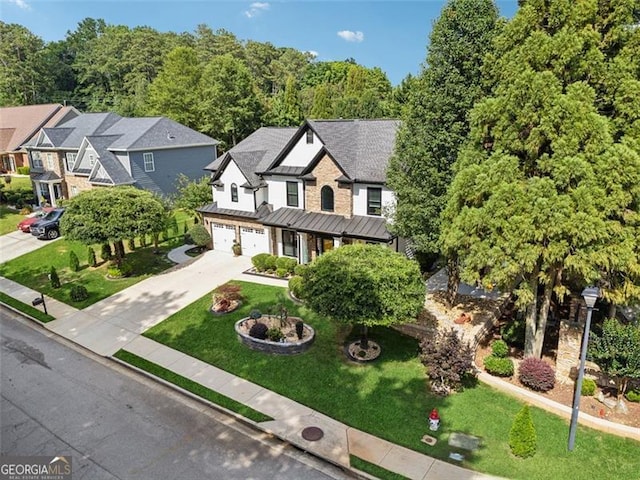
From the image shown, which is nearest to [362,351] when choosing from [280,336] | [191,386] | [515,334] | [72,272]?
[280,336]

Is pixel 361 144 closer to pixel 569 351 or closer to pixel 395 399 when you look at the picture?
pixel 569 351

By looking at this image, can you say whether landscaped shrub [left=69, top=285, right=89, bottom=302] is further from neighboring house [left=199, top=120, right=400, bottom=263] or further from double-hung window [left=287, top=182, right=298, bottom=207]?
double-hung window [left=287, top=182, right=298, bottom=207]

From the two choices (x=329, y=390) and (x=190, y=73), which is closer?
(x=329, y=390)

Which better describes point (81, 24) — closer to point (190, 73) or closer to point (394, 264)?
point (190, 73)

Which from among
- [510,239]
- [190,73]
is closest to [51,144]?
[190,73]

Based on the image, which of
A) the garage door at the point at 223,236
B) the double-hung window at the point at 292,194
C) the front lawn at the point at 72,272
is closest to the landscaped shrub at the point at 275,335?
the double-hung window at the point at 292,194

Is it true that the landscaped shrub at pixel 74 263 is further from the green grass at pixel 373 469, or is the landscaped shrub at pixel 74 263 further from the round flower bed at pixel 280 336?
the green grass at pixel 373 469
